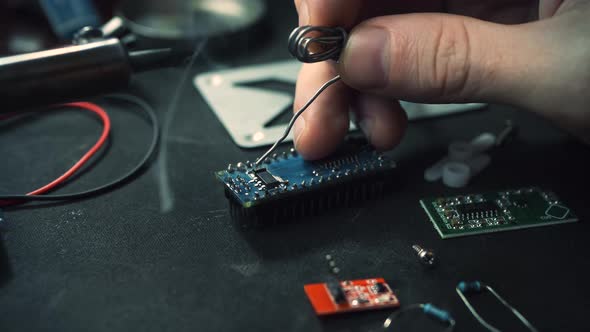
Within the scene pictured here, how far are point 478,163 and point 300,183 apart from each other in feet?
1.30

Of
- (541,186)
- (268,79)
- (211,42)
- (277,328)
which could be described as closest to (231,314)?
(277,328)

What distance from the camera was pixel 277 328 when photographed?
28.8 inches

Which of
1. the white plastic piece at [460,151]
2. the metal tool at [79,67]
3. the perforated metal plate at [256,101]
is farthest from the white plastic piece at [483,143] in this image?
the metal tool at [79,67]

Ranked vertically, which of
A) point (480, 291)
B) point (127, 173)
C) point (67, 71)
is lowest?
point (480, 291)

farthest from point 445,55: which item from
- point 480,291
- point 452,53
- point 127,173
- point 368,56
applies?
point 127,173

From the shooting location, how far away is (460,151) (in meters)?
1.07

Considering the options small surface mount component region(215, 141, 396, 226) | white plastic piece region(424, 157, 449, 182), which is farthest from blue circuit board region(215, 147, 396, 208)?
white plastic piece region(424, 157, 449, 182)

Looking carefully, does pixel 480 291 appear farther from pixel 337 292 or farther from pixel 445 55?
pixel 445 55

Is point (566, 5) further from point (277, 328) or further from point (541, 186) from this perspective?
point (277, 328)

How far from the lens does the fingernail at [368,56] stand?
83 cm

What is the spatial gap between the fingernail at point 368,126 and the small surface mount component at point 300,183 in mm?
48

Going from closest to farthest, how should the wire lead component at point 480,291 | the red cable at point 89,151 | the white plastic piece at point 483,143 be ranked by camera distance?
the wire lead component at point 480,291
the red cable at point 89,151
the white plastic piece at point 483,143

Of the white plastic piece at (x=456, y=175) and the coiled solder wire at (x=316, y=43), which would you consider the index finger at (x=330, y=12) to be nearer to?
the coiled solder wire at (x=316, y=43)

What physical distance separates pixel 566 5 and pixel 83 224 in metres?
0.89
